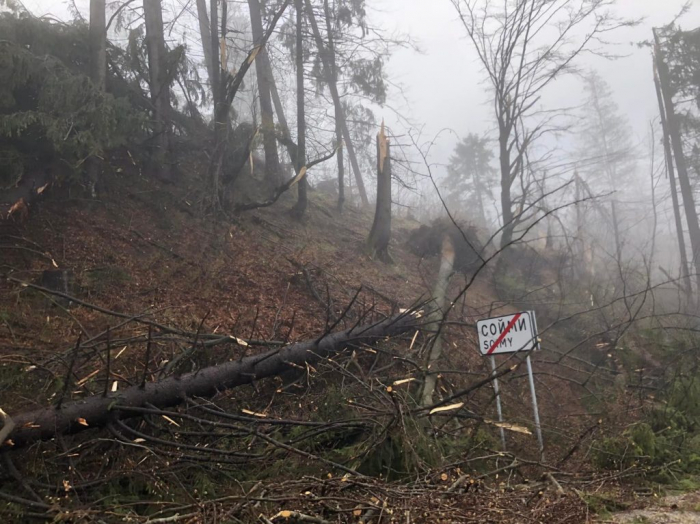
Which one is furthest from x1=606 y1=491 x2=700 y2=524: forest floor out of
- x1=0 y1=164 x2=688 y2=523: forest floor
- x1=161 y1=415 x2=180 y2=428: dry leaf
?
x1=161 y1=415 x2=180 y2=428: dry leaf

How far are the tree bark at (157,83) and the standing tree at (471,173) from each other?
30486 millimetres

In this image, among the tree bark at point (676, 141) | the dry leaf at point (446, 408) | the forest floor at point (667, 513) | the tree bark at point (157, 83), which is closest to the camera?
the forest floor at point (667, 513)

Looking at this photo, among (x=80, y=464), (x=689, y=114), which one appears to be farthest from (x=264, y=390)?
(x=689, y=114)

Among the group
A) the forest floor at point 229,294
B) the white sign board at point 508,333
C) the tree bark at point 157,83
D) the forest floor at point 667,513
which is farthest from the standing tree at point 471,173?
the forest floor at point 667,513

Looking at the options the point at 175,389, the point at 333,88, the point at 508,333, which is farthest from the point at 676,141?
the point at 175,389

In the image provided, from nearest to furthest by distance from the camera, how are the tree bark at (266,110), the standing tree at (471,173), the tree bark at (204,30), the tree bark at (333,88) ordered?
the tree bark at (266,110) < the tree bark at (333,88) < the tree bark at (204,30) < the standing tree at (471,173)

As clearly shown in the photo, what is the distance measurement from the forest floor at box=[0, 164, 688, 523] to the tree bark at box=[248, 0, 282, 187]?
42.8 inches

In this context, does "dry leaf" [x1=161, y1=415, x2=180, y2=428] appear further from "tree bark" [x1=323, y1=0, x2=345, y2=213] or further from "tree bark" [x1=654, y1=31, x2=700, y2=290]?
"tree bark" [x1=654, y1=31, x2=700, y2=290]

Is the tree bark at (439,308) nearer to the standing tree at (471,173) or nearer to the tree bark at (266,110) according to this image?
the tree bark at (266,110)

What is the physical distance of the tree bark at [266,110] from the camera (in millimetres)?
12922

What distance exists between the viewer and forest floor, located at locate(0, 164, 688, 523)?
380cm

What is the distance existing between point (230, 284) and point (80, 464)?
4.52 meters

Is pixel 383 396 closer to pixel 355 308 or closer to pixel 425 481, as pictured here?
pixel 425 481

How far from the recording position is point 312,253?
457 inches
